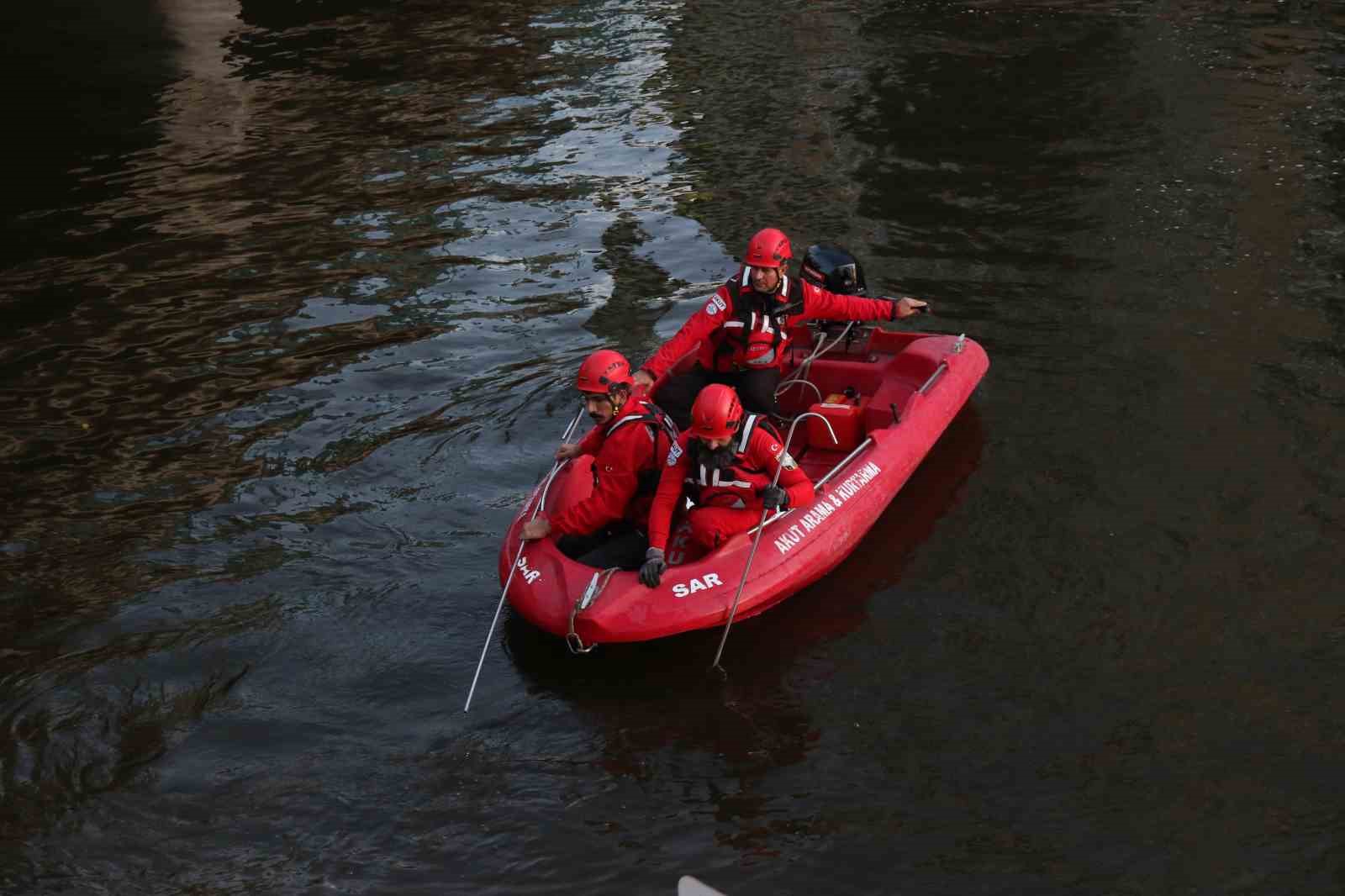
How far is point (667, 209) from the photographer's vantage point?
17.1 meters

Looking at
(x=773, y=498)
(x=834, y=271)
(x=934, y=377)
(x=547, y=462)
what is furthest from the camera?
(x=834, y=271)

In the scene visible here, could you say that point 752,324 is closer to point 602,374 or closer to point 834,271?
point 834,271

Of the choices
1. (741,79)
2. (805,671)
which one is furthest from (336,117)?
(805,671)

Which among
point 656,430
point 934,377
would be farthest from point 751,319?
point 656,430

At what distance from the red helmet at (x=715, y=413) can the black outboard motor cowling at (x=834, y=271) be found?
3.26 meters

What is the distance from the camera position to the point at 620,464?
8.82 metres

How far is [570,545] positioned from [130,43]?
24062mm

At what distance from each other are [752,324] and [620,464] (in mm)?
2056

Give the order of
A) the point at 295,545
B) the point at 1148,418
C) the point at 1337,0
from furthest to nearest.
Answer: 1. the point at 1337,0
2. the point at 1148,418
3. the point at 295,545

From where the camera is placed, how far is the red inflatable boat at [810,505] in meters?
8.23

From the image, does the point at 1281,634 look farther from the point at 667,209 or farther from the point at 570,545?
the point at 667,209

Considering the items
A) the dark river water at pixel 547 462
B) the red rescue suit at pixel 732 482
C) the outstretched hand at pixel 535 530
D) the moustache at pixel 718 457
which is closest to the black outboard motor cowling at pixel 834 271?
the dark river water at pixel 547 462

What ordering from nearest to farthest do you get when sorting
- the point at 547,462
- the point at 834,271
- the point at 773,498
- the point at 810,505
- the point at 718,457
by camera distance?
the point at 773,498 < the point at 718,457 < the point at 810,505 < the point at 547,462 < the point at 834,271

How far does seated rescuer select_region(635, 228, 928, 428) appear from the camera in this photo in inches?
403
